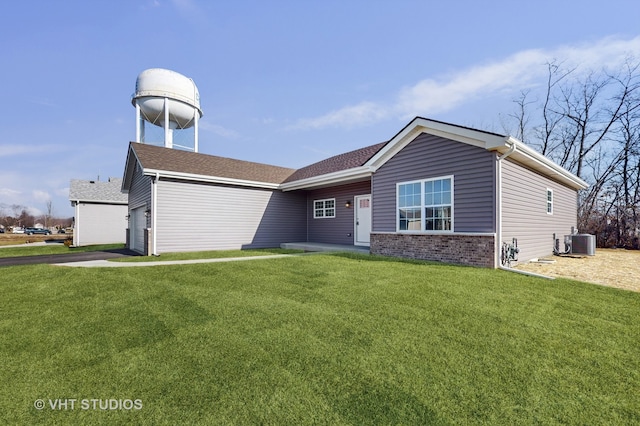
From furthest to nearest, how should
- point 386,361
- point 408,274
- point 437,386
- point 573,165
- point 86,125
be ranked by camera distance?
point 573,165 → point 86,125 → point 408,274 → point 386,361 → point 437,386

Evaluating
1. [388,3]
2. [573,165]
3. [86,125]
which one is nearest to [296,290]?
[388,3]

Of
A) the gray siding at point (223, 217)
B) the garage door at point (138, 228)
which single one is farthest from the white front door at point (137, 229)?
the gray siding at point (223, 217)

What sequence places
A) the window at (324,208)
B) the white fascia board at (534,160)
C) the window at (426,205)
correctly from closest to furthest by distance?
the white fascia board at (534,160), the window at (426,205), the window at (324,208)

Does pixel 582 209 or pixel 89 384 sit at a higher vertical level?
pixel 582 209

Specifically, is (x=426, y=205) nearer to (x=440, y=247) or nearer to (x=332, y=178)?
(x=440, y=247)

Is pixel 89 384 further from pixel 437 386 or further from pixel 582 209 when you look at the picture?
pixel 582 209

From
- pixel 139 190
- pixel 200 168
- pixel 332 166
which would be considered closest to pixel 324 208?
pixel 332 166

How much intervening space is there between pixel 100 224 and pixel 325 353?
75.2ft

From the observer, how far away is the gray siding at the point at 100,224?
1898 centimetres

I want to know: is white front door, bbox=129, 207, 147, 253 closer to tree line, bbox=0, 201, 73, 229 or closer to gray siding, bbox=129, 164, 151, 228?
gray siding, bbox=129, 164, 151, 228

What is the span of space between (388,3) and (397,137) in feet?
12.7

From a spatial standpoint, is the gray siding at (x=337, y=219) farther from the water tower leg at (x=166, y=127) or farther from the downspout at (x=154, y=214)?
the water tower leg at (x=166, y=127)

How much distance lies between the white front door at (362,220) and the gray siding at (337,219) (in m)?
0.25

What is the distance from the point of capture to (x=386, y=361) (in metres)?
2.72
